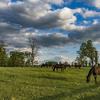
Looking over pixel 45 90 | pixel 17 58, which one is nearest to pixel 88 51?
pixel 17 58

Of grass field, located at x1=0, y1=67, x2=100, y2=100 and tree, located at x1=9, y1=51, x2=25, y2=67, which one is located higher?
tree, located at x1=9, y1=51, x2=25, y2=67

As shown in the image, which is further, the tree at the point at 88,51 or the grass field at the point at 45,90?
the tree at the point at 88,51

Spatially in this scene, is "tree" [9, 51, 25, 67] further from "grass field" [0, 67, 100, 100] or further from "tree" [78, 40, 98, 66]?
"grass field" [0, 67, 100, 100]

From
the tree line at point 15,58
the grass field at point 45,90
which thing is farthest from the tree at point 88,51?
the grass field at point 45,90

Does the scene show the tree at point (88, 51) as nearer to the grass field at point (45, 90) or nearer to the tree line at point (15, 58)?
the tree line at point (15, 58)

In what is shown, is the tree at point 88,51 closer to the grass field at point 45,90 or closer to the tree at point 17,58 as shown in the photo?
the tree at point 17,58

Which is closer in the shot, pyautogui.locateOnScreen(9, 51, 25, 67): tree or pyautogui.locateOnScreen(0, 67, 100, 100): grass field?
pyautogui.locateOnScreen(0, 67, 100, 100): grass field

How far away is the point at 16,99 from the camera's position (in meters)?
23.1

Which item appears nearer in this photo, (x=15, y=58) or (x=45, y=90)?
(x=45, y=90)

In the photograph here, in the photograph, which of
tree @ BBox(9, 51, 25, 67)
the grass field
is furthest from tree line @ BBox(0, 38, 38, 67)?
the grass field

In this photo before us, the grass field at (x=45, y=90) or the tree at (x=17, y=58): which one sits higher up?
the tree at (x=17, y=58)

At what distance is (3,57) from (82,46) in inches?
1785

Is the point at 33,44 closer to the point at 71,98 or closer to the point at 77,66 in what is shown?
the point at 77,66

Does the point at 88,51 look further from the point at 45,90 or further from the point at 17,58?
the point at 45,90
